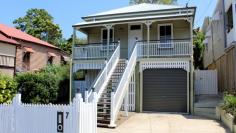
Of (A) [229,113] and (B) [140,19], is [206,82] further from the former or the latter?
(A) [229,113]

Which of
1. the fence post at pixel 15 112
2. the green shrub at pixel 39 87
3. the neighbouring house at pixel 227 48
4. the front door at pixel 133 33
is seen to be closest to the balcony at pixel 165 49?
the front door at pixel 133 33

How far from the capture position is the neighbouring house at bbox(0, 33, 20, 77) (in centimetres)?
2620

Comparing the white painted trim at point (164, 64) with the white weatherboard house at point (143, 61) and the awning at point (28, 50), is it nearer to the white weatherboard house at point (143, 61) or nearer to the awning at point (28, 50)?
the white weatherboard house at point (143, 61)

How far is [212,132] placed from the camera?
1299cm

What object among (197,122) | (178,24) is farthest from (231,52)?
(197,122)

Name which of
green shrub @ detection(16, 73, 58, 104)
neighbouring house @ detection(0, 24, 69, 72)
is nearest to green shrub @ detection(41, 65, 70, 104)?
green shrub @ detection(16, 73, 58, 104)

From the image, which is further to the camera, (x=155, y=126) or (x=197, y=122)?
(x=197, y=122)

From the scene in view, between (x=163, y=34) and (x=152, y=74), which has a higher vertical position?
(x=163, y=34)

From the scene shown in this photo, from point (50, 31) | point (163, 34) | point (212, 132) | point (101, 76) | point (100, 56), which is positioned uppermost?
point (50, 31)

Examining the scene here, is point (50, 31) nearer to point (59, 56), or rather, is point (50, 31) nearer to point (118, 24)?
point (59, 56)

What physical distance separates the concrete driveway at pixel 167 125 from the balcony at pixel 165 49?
4.94 metres

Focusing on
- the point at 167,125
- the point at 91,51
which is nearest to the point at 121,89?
the point at 167,125

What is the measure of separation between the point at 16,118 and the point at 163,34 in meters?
14.9

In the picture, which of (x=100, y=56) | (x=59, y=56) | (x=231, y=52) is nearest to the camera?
(x=231, y=52)
